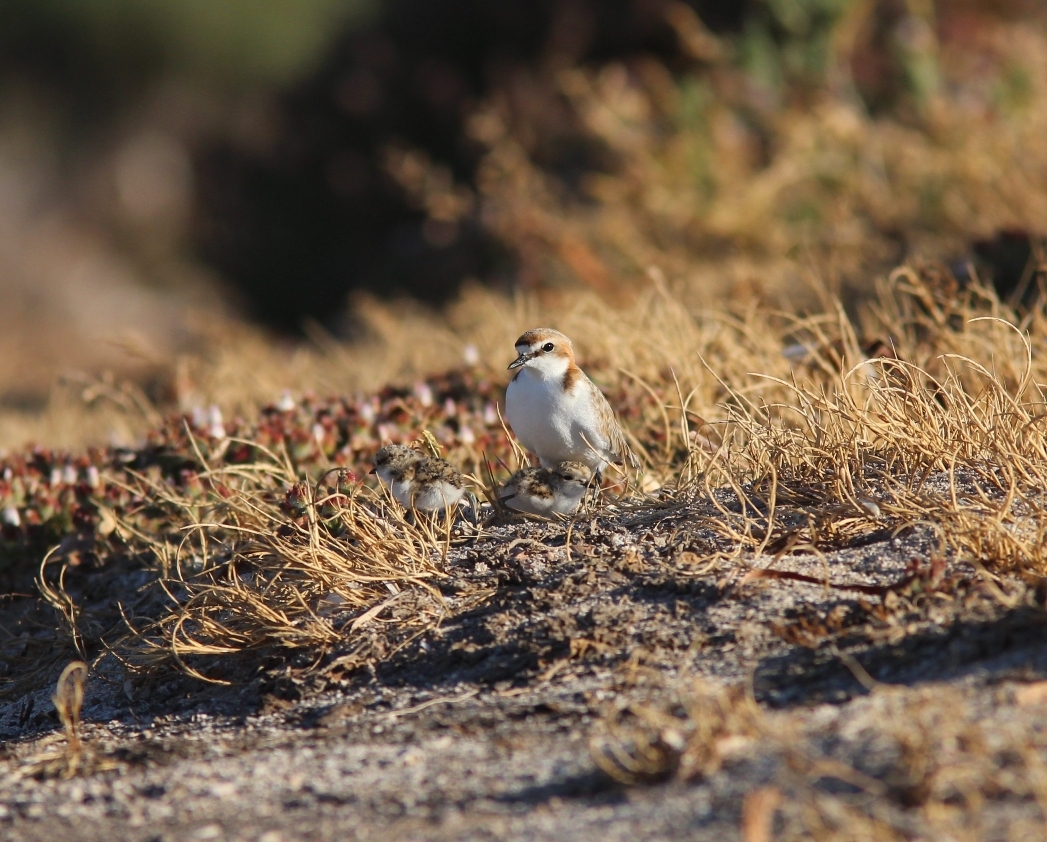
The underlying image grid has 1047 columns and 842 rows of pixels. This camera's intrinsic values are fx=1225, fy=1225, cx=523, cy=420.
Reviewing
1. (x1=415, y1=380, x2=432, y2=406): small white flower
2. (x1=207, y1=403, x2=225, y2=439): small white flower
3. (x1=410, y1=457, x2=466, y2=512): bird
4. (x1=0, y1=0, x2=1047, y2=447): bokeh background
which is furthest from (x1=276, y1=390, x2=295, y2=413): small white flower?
(x1=410, y1=457, x2=466, y2=512): bird

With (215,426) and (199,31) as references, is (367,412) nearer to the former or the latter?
(215,426)

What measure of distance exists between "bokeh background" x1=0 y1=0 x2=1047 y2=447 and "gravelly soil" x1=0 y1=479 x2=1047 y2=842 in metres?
3.37

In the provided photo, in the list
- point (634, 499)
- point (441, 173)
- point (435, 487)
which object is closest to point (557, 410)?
point (634, 499)

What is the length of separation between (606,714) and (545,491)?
5.18ft

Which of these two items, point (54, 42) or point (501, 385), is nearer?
point (501, 385)

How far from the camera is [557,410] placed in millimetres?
5312

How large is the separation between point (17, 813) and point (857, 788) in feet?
8.42

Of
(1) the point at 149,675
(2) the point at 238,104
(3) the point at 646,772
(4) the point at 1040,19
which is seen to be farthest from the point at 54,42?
(3) the point at 646,772

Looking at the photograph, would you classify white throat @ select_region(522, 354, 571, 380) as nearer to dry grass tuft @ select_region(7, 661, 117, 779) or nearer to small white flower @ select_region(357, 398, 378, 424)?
small white flower @ select_region(357, 398, 378, 424)

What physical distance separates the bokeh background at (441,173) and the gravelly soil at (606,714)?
11.1ft

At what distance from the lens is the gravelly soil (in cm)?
313

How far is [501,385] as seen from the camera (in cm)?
751

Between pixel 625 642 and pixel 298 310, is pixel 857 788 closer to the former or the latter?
pixel 625 642

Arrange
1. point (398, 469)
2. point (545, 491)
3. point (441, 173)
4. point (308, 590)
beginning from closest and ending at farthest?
point (308, 590), point (545, 491), point (398, 469), point (441, 173)
